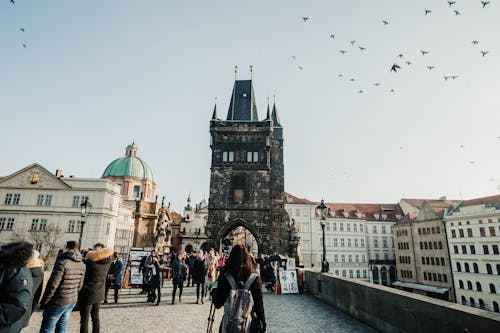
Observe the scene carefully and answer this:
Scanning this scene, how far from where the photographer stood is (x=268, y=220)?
2923 cm

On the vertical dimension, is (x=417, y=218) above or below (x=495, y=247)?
above

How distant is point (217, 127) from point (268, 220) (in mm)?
11646

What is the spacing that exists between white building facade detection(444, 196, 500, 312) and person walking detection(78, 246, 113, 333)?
1804 inches

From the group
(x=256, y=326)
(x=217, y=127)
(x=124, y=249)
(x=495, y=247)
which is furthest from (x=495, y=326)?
(x=124, y=249)

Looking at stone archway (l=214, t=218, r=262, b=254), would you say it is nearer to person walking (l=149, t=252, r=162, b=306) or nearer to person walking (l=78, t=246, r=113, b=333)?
person walking (l=149, t=252, r=162, b=306)

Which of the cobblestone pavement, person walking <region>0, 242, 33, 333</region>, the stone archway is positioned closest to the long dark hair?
person walking <region>0, 242, 33, 333</region>

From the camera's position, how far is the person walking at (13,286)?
90.0 inches

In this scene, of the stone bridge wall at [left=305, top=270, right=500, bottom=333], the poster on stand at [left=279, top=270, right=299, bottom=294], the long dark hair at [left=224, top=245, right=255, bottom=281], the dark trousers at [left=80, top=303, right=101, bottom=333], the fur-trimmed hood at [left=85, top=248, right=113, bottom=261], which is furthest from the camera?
the poster on stand at [left=279, top=270, right=299, bottom=294]

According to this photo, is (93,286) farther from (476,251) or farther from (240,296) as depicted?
(476,251)

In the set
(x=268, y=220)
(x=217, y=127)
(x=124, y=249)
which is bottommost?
(x=124, y=249)

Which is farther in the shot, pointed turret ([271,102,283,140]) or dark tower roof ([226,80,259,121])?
Answer: pointed turret ([271,102,283,140])

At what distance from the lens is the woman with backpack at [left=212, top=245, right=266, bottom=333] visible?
110 inches

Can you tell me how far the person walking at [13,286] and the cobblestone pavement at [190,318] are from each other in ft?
14.6

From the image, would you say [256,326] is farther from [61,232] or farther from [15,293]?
[61,232]
